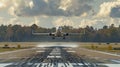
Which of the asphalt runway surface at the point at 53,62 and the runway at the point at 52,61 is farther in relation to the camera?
the runway at the point at 52,61

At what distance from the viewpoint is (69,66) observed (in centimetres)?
3253

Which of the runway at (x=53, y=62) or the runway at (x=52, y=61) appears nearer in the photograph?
the runway at (x=53, y=62)

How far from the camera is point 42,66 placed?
32406 millimetres

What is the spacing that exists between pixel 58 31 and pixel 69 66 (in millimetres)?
68648

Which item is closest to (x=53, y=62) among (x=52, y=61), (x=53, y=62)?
(x=53, y=62)

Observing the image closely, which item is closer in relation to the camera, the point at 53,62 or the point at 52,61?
the point at 53,62

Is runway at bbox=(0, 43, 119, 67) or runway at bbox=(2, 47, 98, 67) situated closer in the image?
runway at bbox=(2, 47, 98, 67)

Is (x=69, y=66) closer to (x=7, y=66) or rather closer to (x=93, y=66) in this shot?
(x=93, y=66)

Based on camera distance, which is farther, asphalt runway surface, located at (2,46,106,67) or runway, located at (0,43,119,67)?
runway, located at (0,43,119,67)

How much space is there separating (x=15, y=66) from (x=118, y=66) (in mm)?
9998

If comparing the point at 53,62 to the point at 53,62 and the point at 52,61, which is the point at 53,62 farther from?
the point at 52,61

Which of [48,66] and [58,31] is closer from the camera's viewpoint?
[48,66]

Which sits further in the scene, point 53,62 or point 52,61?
point 52,61

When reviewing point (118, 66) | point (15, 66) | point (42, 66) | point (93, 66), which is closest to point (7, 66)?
point (15, 66)
